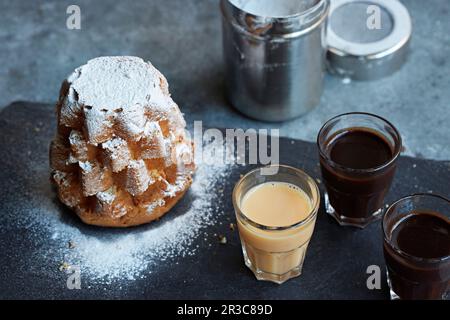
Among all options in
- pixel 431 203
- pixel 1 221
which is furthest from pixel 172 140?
pixel 431 203

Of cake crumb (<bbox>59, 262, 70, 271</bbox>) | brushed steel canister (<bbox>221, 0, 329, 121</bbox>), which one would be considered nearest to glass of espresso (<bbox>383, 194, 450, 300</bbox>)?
brushed steel canister (<bbox>221, 0, 329, 121</bbox>)

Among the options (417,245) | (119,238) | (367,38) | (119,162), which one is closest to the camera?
(417,245)

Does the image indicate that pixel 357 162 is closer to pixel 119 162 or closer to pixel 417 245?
pixel 417 245

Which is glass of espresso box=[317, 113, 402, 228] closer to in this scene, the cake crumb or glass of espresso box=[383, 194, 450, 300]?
glass of espresso box=[383, 194, 450, 300]

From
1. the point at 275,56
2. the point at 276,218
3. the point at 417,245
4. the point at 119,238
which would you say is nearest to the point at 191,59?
the point at 275,56

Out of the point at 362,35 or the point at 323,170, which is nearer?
the point at 323,170

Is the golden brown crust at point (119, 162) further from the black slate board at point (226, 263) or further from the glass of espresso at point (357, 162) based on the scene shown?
the glass of espresso at point (357, 162)
